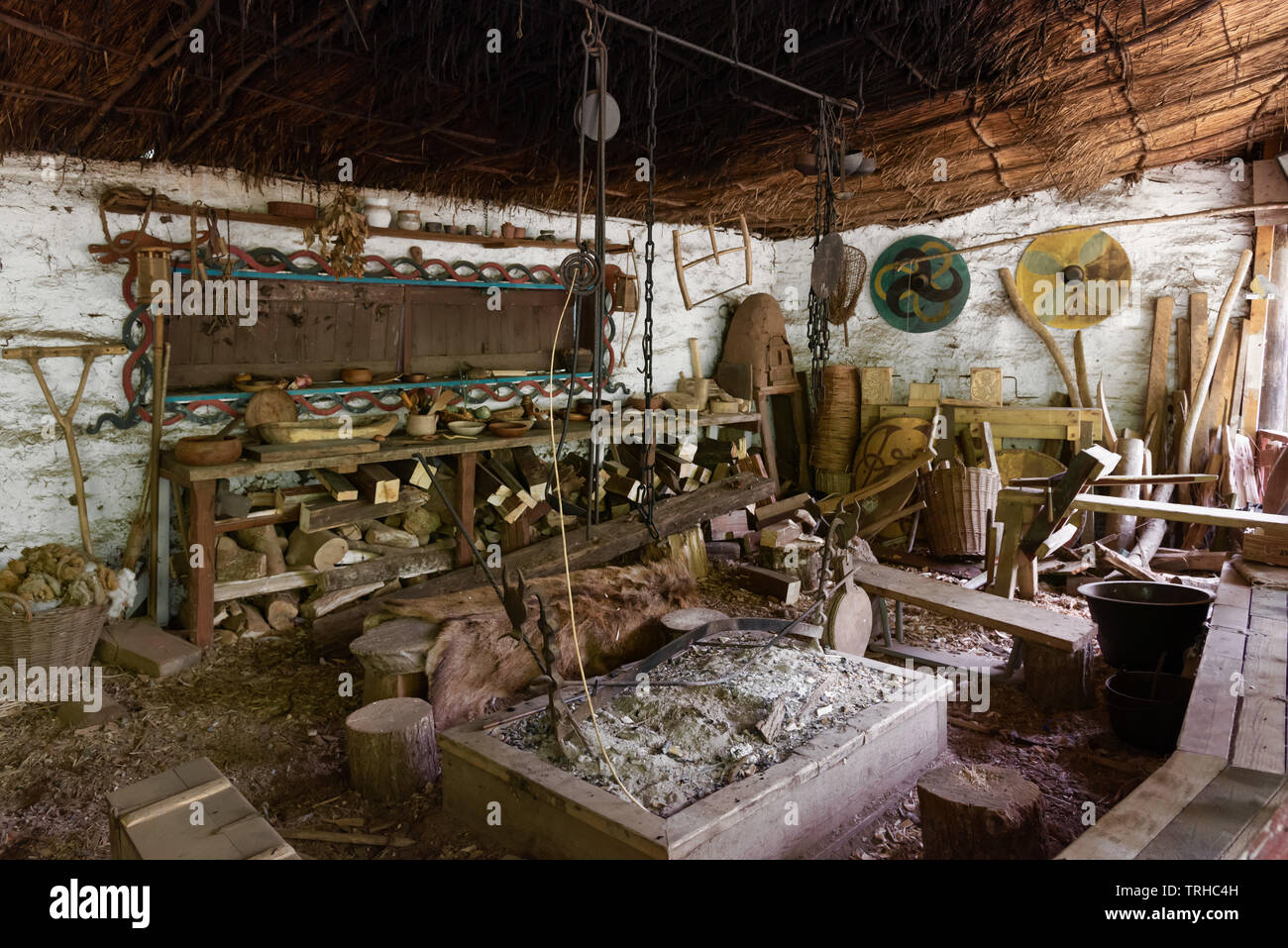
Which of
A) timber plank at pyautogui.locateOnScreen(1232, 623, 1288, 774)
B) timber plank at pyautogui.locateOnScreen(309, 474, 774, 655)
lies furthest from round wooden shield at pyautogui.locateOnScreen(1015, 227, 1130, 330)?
timber plank at pyautogui.locateOnScreen(1232, 623, 1288, 774)

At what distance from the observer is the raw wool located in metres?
3.16

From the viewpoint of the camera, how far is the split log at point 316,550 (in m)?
5.51

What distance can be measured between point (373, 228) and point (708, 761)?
4.60 metres

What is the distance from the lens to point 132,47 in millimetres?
3936

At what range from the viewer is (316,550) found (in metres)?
5.49

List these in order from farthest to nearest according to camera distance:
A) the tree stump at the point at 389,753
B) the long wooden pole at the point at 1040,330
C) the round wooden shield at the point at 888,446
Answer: the round wooden shield at the point at 888,446 < the long wooden pole at the point at 1040,330 < the tree stump at the point at 389,753

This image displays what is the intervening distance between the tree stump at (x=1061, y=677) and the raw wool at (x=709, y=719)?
1.17 meters

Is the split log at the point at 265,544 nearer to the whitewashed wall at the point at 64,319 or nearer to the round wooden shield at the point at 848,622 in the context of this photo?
the whitewashed wall at the point at 64,319

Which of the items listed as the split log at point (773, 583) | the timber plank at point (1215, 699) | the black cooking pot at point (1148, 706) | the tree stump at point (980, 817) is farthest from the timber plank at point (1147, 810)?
the split log at point (773, 583)

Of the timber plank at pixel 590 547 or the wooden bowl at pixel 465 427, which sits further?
the wooden bowl at pixel 465 427

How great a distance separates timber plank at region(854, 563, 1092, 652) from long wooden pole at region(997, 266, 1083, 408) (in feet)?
10.8

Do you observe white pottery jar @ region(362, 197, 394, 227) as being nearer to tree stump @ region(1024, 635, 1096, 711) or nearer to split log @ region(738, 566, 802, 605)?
split log @ region(738, 566, 802, 605)

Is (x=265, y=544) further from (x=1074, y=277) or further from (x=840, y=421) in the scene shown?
(x=1074, y=277)
